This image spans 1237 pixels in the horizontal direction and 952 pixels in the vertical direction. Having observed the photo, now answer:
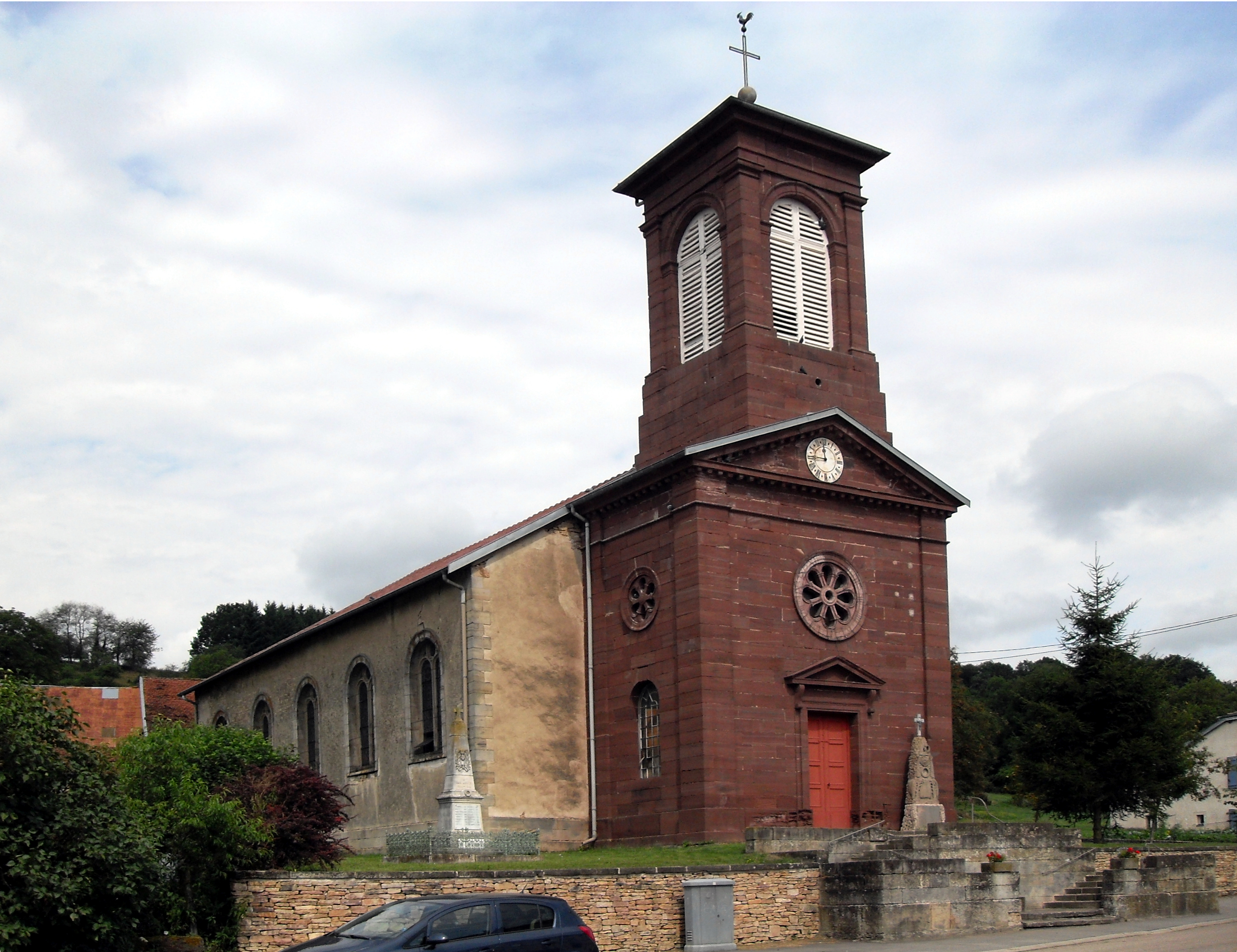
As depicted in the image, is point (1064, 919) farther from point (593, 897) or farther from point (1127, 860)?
point (593, 897)

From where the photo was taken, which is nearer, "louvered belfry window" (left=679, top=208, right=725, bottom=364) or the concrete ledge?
the concrete ledge

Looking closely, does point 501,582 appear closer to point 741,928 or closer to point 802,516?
point 802,516

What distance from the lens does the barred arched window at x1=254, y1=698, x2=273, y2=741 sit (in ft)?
138

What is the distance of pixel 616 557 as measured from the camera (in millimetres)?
30969

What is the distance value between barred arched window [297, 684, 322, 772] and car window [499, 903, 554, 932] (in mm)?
23541

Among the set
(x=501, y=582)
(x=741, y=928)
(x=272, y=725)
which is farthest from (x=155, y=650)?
(x=741, y=928)

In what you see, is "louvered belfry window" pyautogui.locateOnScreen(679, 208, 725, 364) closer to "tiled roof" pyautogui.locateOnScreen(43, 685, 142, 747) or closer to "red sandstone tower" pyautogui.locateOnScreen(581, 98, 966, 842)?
"red sandstone tower" pyautogui.locateOnScreen(581, 98, 966, 842)

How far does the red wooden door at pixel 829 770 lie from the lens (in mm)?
28672

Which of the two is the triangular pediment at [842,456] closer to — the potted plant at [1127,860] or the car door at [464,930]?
the potted plant at [1127,860]

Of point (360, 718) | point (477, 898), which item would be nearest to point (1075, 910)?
point (477, 898)

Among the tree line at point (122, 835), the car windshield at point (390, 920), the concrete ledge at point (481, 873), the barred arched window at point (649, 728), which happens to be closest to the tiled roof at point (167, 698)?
the barred arched window at point (649, 728)

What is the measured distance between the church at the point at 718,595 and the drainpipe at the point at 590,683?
66 millimetres

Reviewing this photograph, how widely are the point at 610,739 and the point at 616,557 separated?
4056mm

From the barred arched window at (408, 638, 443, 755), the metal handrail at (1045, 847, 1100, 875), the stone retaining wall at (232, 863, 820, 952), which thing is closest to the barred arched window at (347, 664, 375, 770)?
the barred arched window at (408, 638, 443, 755)
